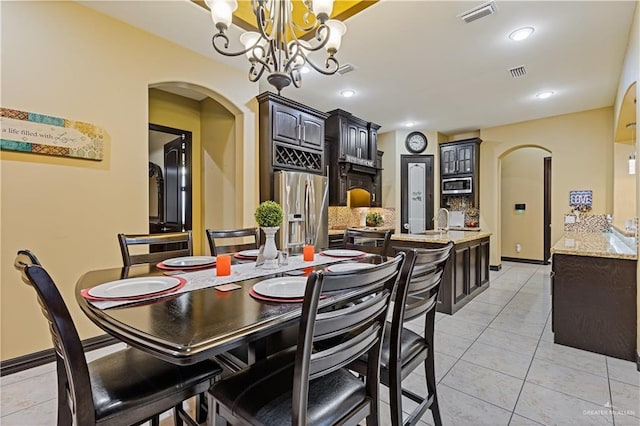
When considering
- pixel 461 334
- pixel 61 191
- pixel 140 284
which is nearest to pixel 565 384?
pixel 461 334

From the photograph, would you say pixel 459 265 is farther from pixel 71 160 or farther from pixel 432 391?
pixel 71 160

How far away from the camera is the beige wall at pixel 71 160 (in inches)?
87.6

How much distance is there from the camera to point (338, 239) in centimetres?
484

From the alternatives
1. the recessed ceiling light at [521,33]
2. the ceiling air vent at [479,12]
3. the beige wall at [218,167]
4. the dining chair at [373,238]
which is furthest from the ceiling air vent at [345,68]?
the dining chair at [373,238]

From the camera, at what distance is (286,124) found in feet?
13.0

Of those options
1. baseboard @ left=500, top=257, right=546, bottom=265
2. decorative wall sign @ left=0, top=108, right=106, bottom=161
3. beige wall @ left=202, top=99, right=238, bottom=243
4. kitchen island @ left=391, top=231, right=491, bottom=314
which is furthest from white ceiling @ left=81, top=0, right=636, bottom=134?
baseboard @ left=500, top=257, right=546, bottom=265

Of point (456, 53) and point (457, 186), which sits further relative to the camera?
point (457, 186)

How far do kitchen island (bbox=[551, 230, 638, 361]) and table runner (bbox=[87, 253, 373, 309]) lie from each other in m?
2.06

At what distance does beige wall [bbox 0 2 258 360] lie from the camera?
2225mm

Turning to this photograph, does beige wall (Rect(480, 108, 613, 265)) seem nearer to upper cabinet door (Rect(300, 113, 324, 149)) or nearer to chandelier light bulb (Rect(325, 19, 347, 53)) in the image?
upper cabinet door (Rect(300, 113, 324, 149))

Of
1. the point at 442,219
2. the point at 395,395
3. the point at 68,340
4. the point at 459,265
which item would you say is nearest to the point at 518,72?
the point at 459,265

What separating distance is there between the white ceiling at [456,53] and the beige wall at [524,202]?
1776 millimetres

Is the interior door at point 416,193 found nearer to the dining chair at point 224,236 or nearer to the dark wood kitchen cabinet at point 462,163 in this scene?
the dark wood kitchen cabinet at point 462,163

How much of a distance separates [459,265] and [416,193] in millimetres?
2999
